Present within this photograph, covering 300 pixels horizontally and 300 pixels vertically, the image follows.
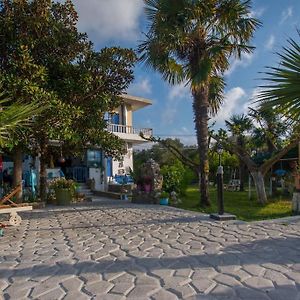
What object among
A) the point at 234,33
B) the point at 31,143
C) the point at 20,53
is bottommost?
the point at 31,143

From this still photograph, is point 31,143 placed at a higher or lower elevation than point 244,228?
higher

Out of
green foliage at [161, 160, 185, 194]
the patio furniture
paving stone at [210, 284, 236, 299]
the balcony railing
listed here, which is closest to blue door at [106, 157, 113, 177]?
the balcony railing

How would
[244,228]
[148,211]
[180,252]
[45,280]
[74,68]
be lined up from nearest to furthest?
[45,280], [180,252], [244,228], [148,211], [74,68]

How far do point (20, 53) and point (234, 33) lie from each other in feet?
23.2

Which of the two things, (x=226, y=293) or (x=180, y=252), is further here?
(x=180, y=252)

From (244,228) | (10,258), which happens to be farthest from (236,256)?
(10,258)

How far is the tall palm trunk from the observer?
41.4 ft

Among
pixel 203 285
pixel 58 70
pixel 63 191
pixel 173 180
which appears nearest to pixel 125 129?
pixel 173 180

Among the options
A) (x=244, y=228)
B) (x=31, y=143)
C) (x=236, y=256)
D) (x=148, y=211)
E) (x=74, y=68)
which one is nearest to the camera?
(x=236, y=256)

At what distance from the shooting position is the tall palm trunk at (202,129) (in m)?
12.6

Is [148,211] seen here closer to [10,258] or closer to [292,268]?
[10,258]

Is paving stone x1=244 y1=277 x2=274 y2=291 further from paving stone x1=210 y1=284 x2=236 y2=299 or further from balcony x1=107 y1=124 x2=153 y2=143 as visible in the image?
balcony x1=107 y1=124 x2=153 y2=143

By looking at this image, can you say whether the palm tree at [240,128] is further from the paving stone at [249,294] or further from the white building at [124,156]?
the paving stone at [249,294]

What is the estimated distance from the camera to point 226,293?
13.2 feet
